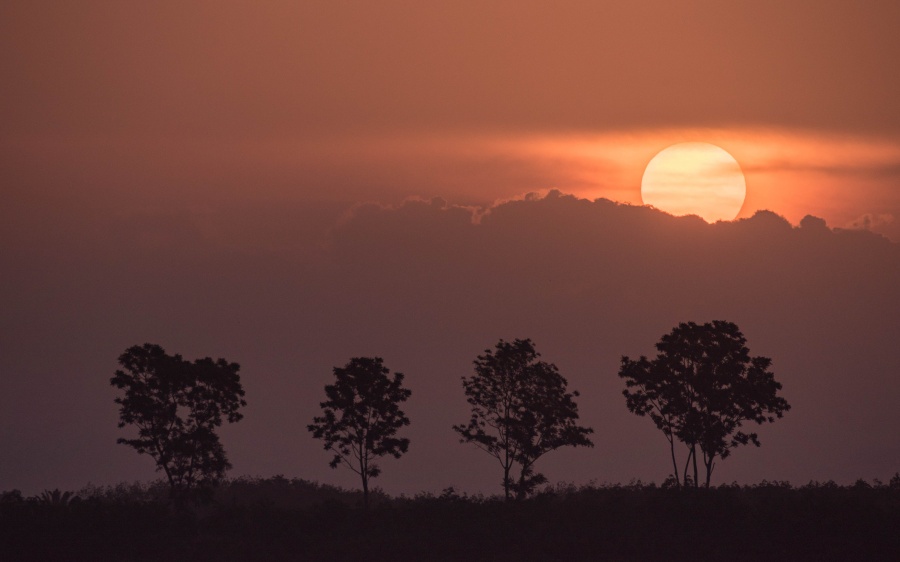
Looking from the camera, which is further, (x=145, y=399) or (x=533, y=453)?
(x=533, y=453)

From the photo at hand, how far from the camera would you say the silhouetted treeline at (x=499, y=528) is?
236ft

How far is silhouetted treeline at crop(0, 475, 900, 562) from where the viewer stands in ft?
236

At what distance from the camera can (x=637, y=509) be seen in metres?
79.4

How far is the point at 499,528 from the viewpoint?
77750 millimetres

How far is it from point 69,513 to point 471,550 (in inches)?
1148

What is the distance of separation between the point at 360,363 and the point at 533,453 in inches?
569

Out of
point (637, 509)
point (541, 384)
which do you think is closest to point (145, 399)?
point (541, 384)

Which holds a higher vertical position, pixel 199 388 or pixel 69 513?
pixel 199 388

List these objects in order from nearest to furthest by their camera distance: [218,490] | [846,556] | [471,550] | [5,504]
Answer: [846,556] < [471,550] < [5,504] < [218,490]

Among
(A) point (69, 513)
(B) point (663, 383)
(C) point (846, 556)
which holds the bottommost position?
(C) point (846, 556)

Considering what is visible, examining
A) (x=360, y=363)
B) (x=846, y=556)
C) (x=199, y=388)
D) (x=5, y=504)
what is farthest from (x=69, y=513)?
(x=846, y=556)

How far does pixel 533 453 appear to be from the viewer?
8769 cm

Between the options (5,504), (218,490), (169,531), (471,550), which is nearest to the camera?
(471,550)

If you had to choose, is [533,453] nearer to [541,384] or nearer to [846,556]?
[541,384]
